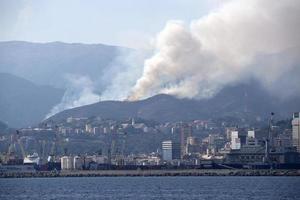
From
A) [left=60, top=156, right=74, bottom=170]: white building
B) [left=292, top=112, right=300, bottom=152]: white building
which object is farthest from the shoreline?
[left=292, top=112, right=300, bottom=152]: white building

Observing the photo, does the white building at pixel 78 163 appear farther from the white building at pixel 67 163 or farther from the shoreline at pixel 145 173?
the shoreline at pixel 145 173

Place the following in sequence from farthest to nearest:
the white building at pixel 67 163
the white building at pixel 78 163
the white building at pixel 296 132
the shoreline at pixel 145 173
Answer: the white building at pixel 296 132, the white building at pixel 78 163, the white building at pixel 67 163, the shoreline at pixel 145 173

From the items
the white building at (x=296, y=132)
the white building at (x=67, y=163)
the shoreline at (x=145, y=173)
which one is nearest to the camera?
the shoreline at (x=145, y=173)

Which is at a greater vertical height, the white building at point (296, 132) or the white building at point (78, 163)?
the white building at point (296, 132)

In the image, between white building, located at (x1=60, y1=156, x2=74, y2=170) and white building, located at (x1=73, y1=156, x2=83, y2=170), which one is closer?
white building, located at (x1=60, y1=156, x2=74, y2=170)

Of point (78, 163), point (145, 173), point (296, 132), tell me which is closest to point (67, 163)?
point (78, 163)

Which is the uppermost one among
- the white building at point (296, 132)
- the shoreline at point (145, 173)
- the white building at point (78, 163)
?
the white building at point (296, 132)

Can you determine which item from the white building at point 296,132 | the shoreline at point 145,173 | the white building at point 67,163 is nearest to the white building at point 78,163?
the white building at point 67,163

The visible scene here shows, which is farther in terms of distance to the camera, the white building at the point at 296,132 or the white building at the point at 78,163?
the white building at the point at 296,132

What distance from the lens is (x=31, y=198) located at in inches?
2896

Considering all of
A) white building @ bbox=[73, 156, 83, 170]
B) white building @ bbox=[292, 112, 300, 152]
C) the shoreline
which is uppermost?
white building @ bbox=[292, 112, 300, 152]

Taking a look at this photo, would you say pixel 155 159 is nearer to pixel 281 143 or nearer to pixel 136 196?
pixel 281 143

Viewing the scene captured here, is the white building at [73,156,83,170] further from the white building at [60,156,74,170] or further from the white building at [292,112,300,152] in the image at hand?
the white building at [292,112,300,152]

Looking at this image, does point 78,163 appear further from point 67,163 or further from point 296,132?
point 296,132
